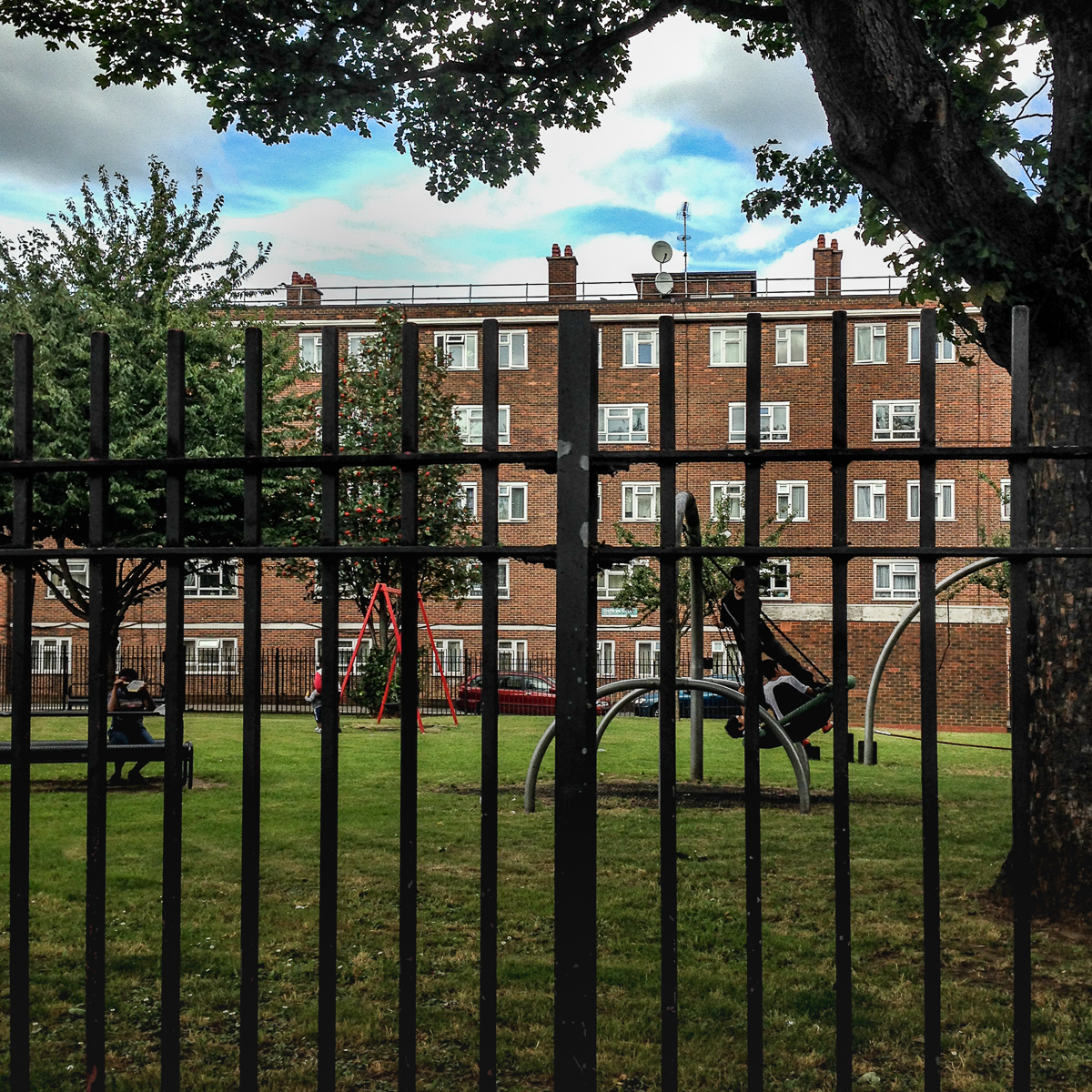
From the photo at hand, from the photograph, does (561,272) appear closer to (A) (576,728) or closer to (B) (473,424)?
(B) (473,424)

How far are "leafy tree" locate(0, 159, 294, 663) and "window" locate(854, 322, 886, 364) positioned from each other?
22.4 meters

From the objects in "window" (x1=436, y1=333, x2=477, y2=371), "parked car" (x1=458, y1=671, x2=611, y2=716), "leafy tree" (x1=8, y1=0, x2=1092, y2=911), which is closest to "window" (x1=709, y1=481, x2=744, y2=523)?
"parked car" (x1=458, y1=671, x2=611, y2=716)

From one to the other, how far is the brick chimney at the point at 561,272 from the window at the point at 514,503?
662 centimetres

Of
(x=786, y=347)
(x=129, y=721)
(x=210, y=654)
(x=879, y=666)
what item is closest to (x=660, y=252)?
(x=786, y=347)

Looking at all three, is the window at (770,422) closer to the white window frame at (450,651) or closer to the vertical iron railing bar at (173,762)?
the white window frame at (450,651)

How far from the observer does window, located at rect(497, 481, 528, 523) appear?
3741cm

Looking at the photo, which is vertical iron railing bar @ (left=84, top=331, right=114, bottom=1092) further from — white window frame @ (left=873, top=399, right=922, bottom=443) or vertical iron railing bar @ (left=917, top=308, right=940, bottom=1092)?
white window frame @ (left=873, top=399, right=922, bottom=443)

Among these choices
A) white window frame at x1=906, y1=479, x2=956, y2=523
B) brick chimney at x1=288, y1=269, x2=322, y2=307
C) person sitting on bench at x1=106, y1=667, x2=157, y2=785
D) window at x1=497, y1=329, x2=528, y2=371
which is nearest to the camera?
person sitting on bench at x1=106, y1=667, x2=157, y2=785

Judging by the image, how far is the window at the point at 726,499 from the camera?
3241 cm

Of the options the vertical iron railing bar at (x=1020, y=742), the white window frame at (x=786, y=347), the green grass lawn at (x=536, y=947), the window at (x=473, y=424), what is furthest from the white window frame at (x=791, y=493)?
the vertical iron railing bar at (x=1020, y=742)

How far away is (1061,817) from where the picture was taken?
5.55 metres

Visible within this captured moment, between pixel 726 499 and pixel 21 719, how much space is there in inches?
1172

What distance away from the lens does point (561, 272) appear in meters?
38.0

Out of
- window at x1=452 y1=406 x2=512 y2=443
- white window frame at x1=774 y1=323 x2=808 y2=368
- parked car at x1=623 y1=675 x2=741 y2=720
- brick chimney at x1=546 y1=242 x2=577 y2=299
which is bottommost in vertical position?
parked car at x1=623 y1=675 x2=741 y2=720
